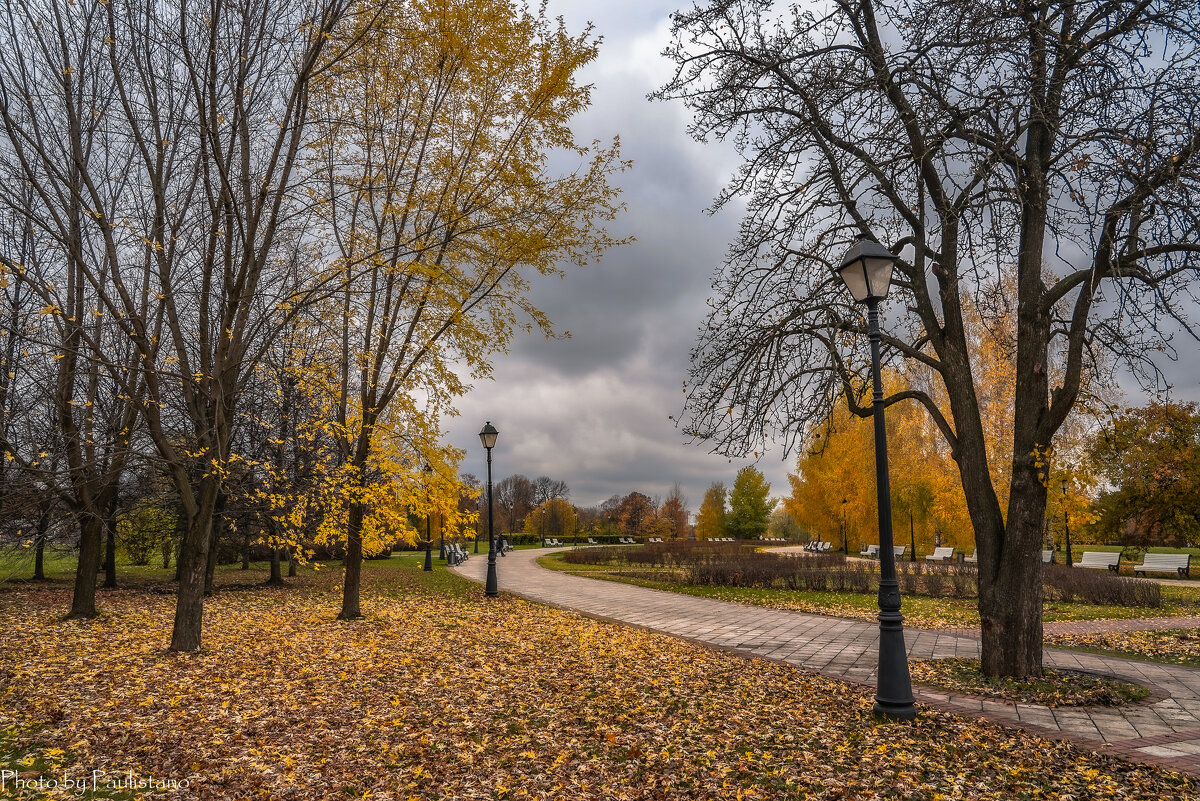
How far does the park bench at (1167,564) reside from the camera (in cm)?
2284

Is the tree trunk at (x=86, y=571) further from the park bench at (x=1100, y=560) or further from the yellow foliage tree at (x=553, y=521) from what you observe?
the yellow foliage tree at (x=553, y=521)

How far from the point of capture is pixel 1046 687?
20.6ft

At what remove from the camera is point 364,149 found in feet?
38.5

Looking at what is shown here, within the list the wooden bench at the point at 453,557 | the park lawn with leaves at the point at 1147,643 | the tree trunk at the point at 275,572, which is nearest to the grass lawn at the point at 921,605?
→ the park lawn with leaves at the point at 1147,643

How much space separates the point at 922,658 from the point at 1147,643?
4200 millimetres

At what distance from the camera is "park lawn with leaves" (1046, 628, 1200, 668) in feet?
27.4

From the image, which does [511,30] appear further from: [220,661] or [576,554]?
[576,554]

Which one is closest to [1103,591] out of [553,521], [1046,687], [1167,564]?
[1046,687]

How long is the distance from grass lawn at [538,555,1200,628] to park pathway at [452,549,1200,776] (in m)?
0.90

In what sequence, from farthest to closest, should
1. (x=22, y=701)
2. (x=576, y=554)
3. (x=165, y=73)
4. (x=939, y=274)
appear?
1. (x=576, y=554)
2. (x=165, y=73)
3. (x=939, y=274)
4. (x=22, y=701)

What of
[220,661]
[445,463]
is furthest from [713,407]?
[220,661]

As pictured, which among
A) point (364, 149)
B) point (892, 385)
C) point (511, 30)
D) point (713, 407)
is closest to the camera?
point (713, 407)

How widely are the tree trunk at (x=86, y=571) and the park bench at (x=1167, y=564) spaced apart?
104 ft

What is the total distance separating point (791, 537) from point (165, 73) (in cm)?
6290
